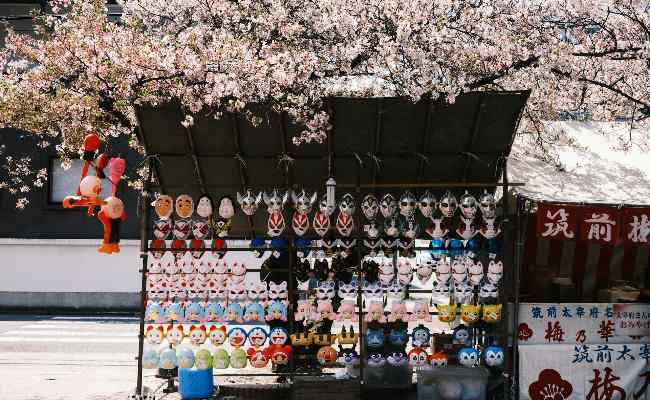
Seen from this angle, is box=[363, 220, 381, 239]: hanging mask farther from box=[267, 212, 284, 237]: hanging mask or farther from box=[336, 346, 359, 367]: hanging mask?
box=[336, 346, 359, 367]: hanging mask

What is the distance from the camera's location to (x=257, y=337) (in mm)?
11422

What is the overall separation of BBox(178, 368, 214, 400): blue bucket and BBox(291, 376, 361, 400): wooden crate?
1351 mm

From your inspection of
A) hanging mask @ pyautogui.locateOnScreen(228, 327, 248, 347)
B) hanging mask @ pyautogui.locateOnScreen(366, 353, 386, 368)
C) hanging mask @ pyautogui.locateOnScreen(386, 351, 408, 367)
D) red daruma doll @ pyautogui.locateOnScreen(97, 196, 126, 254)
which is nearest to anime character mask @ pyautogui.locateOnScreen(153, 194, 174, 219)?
red daruma doll @ pyautogui.locateOnScreen(97, 196, 126, 254)

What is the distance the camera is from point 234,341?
1135cm

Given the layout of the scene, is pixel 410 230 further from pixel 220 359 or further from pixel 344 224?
pixel 220 359

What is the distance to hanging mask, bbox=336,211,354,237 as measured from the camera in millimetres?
11320

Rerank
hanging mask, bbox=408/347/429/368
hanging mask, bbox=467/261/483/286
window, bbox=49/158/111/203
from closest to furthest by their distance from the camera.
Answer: hanging mask, bbox=467/261/483/286, hanging mask, bbox=408/347/429/368, window, bbox=49/158/111/203

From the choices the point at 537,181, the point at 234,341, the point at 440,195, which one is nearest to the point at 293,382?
the point at 234,341

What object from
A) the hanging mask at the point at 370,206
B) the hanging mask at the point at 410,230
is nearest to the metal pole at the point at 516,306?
the hanging mask at the point at 410,230

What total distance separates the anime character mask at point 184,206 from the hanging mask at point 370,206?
A: 2742 mm

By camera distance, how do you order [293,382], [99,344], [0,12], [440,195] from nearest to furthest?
[293,382], [440,195], [99,344], [0,12]

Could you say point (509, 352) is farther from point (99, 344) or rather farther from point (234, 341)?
point (99, 344)

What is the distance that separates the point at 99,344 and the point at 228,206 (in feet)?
29.7

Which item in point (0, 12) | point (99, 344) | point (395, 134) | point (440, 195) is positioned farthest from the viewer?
point (0, 12)
